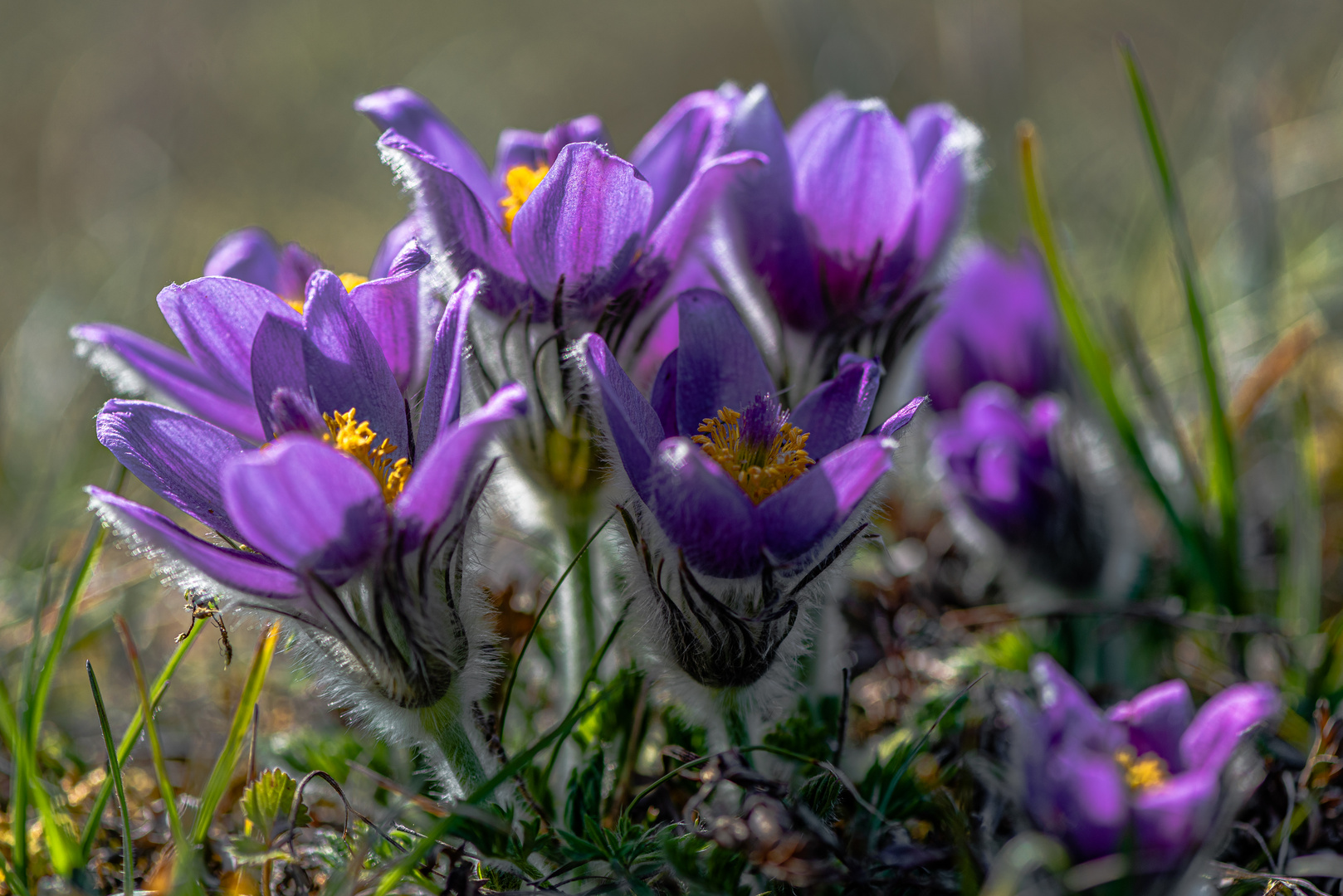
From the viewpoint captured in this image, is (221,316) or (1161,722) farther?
(221,316)

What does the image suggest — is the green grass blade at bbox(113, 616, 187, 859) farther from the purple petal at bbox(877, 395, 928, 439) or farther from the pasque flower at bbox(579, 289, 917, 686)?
the purple petal at bbox(877, 395, 928, 439)

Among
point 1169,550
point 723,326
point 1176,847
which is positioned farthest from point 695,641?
point 1169,550

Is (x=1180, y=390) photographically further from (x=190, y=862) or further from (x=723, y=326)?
(x=190, y=862)

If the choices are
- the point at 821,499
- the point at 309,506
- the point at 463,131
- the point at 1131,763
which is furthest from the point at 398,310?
the point at 463,131

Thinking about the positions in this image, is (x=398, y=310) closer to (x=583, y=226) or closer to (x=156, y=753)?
(x=583, y=226)

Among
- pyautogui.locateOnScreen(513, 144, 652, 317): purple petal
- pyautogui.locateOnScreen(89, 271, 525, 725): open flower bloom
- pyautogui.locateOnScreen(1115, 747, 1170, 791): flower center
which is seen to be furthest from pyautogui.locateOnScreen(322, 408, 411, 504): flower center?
pyautogui.locateOnScreen(1115, 747, 1170, 791): flower center

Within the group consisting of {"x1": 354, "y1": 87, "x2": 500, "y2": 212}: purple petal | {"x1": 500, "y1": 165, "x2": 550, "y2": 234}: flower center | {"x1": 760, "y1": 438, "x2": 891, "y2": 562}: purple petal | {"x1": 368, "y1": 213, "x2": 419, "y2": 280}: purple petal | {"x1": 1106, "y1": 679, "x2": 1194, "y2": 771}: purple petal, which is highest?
{"x1": 354, "y1": 87, "x2": 500, "y2": 212}: purple petal
